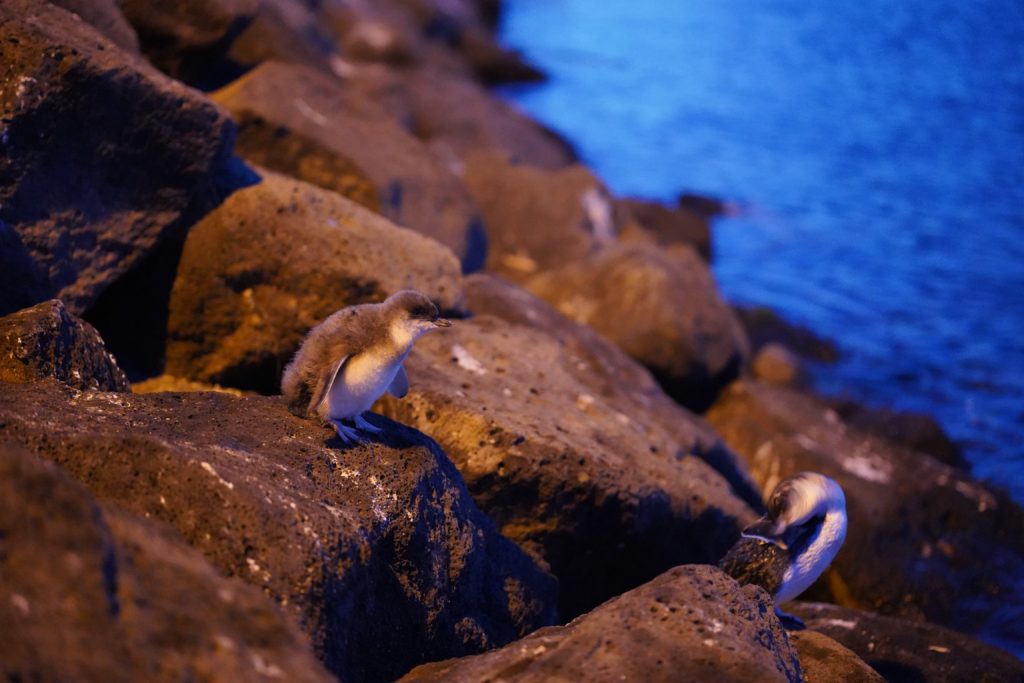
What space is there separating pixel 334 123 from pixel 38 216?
3255 millimetres

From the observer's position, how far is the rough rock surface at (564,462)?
193 inches

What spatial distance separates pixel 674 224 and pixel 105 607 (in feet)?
42.6

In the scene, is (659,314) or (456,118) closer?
(659,314)

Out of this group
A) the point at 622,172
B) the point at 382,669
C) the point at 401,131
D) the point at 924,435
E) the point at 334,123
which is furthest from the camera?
the point at 622,172

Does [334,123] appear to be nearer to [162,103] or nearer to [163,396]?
[162,103]

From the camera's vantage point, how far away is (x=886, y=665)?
193 inches

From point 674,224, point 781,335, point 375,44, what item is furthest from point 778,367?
point 375,44

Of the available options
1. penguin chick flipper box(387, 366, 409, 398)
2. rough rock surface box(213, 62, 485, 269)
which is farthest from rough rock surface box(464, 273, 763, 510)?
penguin chick flipper box(387, 366, 409, 398)

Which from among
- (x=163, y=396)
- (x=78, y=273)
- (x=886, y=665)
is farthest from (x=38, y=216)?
(x=886, y=665)

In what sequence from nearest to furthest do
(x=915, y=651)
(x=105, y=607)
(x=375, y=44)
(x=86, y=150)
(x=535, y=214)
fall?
(x=105, y=607), (x=915, y=651), (x=86, y=150), (x=535, y=214), (x=375, y=44)

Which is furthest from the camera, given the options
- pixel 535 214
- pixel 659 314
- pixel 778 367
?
pixel 535 214

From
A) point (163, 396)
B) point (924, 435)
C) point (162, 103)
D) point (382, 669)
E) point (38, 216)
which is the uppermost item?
point (162, 103)

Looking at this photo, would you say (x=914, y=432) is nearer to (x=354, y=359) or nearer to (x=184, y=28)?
(x=354, y=359)

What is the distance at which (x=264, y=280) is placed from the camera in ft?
18.5
